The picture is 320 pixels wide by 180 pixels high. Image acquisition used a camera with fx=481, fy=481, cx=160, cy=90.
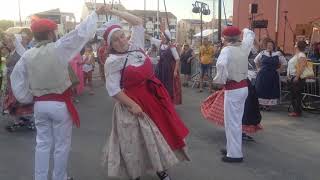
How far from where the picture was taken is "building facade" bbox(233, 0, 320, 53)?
1742cm

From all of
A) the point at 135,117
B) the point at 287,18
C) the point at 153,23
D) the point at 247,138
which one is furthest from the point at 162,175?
the point at 153,23

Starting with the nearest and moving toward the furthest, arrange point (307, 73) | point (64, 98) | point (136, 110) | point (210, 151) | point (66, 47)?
point (66, 47)
point (64, 98)
point (136, 110)
point (210, 151)
point (307, 73)

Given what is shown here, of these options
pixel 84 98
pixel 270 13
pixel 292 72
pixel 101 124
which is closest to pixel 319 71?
pixel 292 72

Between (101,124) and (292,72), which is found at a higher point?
(292,72)

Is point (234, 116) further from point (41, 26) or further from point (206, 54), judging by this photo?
point (206, 54)

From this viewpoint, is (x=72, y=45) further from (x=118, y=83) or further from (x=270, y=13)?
(x=270, y=13)

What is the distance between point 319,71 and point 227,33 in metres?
5.43

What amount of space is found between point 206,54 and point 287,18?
531 centimetres

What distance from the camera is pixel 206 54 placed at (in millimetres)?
14594

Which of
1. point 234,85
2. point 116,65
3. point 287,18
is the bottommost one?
point 234,85

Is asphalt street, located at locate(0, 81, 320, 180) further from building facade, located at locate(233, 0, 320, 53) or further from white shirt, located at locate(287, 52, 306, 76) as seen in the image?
building facade, located at locate(233, 0, 320, 53)

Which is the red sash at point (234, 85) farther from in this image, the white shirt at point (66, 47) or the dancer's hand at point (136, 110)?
the white shirt at point (66, 47)

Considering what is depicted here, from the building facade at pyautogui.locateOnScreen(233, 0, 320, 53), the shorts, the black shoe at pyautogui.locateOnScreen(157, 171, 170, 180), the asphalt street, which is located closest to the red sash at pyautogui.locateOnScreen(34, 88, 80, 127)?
the black shoe at pyautogui.locateOnScreen(157, 171, 170, 180)

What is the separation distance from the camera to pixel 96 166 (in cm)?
575
